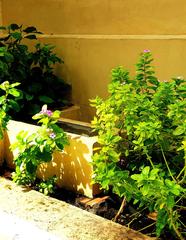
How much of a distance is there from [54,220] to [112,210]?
51 cm

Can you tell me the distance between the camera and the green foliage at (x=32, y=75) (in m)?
4.38

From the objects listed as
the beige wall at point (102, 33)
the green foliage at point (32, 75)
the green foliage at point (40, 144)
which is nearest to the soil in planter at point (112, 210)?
the green foliage at point (40, 144)

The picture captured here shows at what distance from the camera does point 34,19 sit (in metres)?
5.45

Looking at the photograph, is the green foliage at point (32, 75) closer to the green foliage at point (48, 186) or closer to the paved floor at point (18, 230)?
the green foliage at point (48, 186)

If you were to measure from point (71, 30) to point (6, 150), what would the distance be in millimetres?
2033

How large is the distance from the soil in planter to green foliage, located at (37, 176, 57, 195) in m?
0.05

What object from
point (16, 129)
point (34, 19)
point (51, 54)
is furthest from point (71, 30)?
point (16, 129)

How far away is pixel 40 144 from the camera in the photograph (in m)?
3.02

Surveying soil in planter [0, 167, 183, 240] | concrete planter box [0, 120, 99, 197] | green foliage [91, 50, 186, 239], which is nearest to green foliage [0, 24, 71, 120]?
concrete planter box [0, 120, 99, 197]

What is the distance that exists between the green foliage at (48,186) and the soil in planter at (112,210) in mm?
51

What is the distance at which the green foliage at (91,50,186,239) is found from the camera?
2.13 m

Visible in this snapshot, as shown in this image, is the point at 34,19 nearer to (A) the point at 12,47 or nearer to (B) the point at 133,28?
(A) the point at 12,47

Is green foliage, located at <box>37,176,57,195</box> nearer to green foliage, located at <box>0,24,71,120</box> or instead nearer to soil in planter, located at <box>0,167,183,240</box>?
soil in planter, located at <box>0,167,183,240</box>

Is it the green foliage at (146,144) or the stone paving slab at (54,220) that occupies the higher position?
the green foliage at (146,144)
